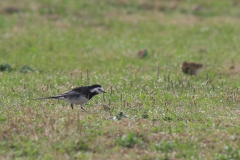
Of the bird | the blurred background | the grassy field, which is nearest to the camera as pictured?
the grassy field

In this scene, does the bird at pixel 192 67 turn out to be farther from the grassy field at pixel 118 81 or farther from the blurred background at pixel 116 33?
the blurred background at pixel 116 33

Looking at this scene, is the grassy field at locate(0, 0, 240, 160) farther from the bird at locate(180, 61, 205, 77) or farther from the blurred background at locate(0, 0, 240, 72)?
the bird at locate(180, 61, 205, 77)

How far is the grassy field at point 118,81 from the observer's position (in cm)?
696

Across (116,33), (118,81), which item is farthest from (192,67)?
(116,33)

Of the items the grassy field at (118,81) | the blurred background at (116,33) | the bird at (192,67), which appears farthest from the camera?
the blurred background at (116,33)

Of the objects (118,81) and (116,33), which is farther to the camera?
(116,33)

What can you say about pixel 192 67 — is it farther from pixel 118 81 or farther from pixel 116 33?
pixel 116 33

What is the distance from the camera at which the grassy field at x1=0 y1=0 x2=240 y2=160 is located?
6.96 m

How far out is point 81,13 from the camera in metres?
24.3

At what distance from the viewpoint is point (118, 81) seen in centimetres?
1181

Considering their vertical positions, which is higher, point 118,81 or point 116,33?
point 116,33

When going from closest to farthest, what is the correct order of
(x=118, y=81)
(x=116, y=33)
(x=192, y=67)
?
(x=118, y=81) < (x=192, y=67) < (x=116, y=33)

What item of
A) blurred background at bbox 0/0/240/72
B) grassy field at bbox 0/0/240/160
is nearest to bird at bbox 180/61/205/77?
grassy field at bbox 0/0/240/160

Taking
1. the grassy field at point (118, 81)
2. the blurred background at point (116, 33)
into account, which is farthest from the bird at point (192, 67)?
the blurred background at point (116, 33)
